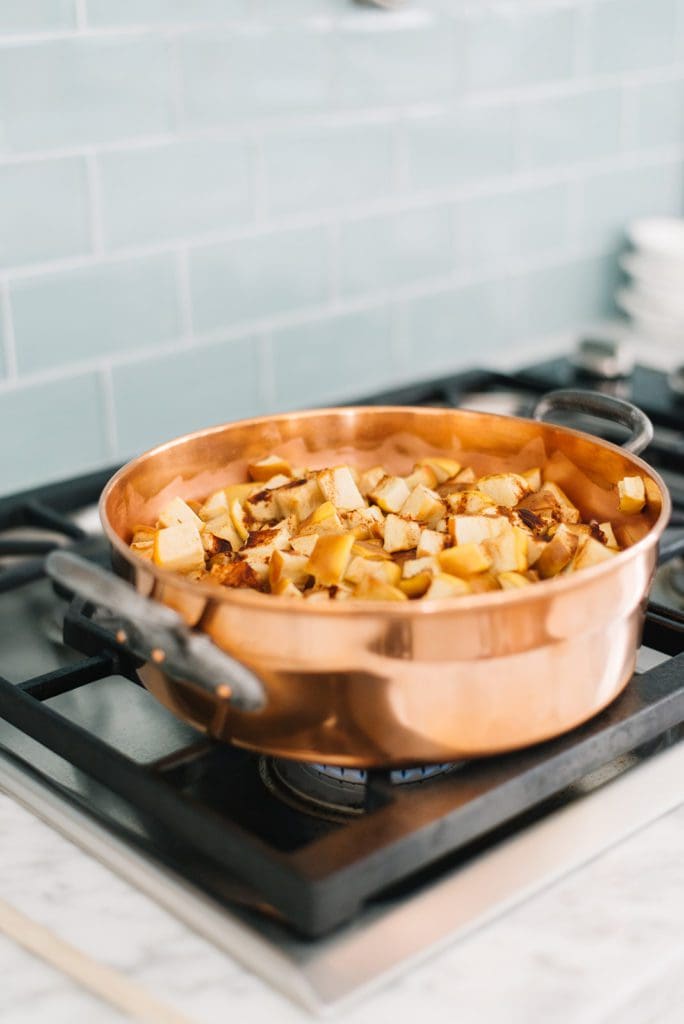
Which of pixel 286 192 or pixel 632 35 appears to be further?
pixel 632 35

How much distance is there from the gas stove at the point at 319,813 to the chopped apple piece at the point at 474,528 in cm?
13

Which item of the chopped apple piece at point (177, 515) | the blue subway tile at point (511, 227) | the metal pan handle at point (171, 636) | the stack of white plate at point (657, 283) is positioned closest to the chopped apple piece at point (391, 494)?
the chopped apple piece at point (177, 515)

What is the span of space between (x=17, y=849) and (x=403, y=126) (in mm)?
945

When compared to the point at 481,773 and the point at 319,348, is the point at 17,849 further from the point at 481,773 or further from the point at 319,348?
the point at 319,348

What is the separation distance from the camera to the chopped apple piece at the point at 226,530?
2.77 feet

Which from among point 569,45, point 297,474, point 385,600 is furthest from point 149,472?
point 569,45

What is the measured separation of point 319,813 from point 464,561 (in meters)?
A: 0.17

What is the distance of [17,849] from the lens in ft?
2.31

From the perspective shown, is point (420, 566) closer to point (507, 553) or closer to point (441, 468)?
point (507, 553)

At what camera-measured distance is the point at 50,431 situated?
1.19 metres

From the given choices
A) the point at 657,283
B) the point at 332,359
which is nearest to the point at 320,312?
the point at 332,359

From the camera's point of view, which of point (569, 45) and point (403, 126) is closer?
point (403, 126)

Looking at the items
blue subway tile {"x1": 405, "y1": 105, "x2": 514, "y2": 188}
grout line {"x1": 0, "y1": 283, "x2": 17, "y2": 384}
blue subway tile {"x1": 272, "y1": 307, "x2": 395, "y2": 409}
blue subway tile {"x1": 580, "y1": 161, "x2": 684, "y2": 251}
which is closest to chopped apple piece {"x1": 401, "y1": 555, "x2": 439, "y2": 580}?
grout line {"x1": 0, "y1": 283, "x2": 17, "y2": 384}

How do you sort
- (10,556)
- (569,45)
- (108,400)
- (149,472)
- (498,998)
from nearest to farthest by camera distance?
(498,998) < (149,472) < (10,556) < (108,400) < (569,45)
